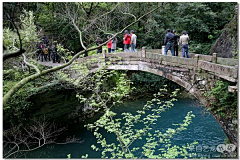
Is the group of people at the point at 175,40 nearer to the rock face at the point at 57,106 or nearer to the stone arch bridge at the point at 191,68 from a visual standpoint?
the stone arch bridge at the point at 191,68

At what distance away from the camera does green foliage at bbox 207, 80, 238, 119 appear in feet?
25.0

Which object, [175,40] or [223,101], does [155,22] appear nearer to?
[175,40]

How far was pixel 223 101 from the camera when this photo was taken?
782 centimetres

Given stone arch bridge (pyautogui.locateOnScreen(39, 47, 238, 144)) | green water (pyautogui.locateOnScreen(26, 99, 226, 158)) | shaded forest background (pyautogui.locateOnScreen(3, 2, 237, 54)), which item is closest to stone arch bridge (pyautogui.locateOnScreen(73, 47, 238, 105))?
stone arch bridge (pyautogui.locateOnScreen(39, 47, 238, 144))

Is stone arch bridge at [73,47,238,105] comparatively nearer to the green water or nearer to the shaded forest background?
the green water

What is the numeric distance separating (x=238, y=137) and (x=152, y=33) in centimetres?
1390

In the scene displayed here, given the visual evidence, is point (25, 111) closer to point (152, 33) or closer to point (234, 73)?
point (234, 73)

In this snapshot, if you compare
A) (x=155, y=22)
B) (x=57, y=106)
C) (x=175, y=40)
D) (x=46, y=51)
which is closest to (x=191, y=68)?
(x=175, y=40)

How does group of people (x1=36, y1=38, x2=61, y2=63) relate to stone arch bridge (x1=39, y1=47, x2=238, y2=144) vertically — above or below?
above

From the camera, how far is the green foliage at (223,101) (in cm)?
762

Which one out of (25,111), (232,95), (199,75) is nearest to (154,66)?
(199,75)

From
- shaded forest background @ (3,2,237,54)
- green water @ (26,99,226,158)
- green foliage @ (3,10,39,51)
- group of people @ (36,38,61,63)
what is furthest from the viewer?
shaded forest background @ (3,2,237,54)

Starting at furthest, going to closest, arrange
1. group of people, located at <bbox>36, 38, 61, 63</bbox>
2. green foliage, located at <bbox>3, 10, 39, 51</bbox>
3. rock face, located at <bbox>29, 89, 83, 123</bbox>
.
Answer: group of people, located at <bbox>36, 38, 61, 63</bbox> → rock face, located at <bbox>29, 89, 83, 123</bbox> → green foliage, located at <bbox>3, 10, 39, 51</bbox>

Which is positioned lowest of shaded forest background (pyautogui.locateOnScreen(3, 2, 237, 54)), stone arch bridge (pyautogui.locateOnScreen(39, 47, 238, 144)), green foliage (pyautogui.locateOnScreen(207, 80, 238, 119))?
green foliage (pyautogui.locateOnScreen(207, 80, 238, 119))
